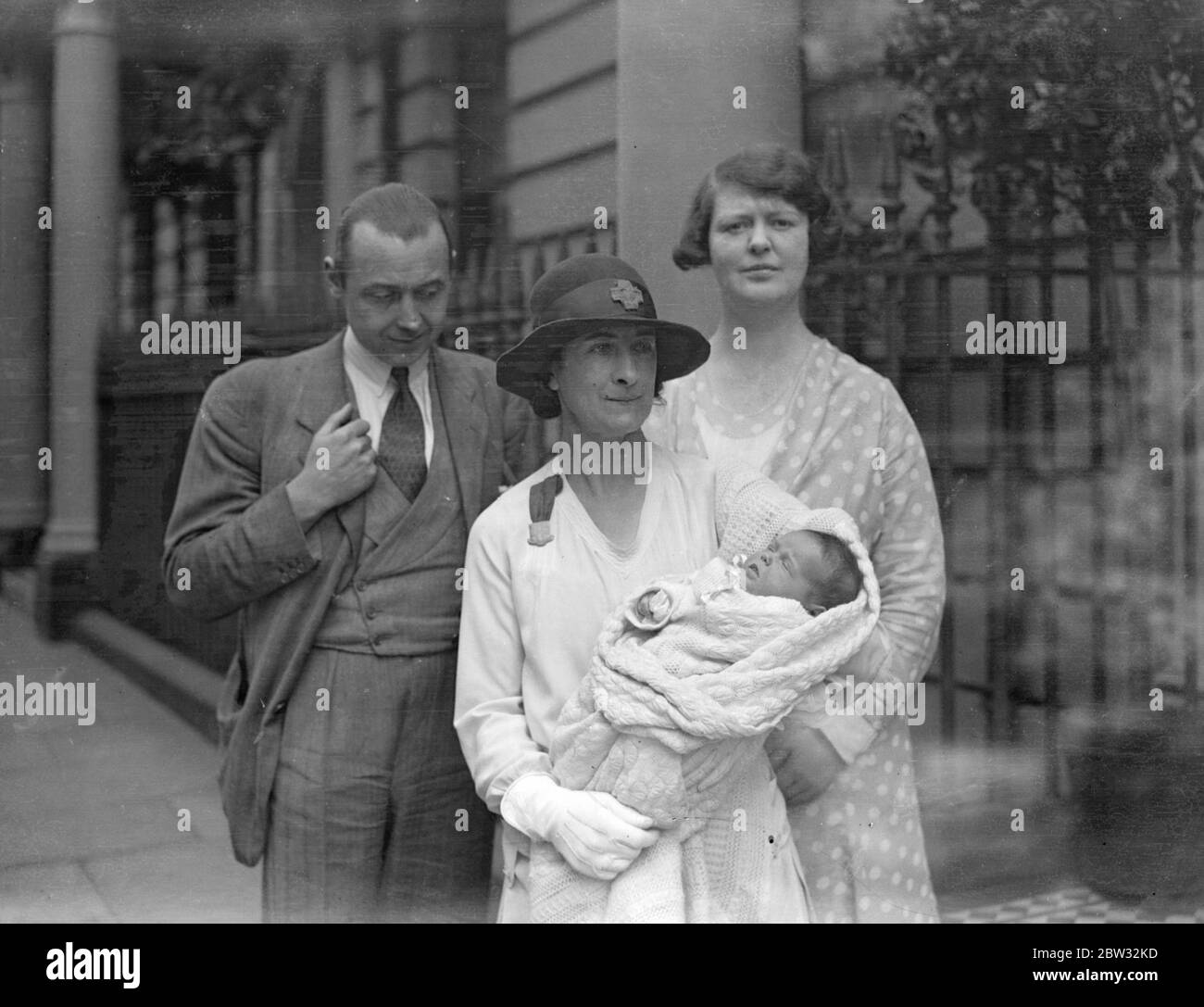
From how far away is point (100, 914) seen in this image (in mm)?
3629

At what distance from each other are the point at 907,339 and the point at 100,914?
265 cm

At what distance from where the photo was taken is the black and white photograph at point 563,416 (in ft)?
11.2

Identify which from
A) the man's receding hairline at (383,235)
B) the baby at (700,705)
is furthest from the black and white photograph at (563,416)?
the baby at (700,705)

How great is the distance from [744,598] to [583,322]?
2.54 feet

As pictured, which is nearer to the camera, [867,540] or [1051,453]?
[867,540]

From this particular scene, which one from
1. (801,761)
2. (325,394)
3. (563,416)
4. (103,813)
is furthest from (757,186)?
(103,813)

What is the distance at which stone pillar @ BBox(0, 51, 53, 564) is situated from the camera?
3535 mm

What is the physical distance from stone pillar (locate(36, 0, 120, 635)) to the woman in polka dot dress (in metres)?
1.50

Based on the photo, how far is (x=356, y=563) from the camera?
3.39 metres

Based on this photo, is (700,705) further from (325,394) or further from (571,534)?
(325,394)

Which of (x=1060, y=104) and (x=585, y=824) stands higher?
(x=1060, y=104)

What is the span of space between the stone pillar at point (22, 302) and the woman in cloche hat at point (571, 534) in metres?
1.25

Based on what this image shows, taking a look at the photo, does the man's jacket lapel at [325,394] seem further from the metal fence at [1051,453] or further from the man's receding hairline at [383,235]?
the metal fence at [1051,453]

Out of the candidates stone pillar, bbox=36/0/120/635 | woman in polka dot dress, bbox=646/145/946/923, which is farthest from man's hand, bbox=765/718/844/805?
stone pillar, bbox=36/0/120/635
